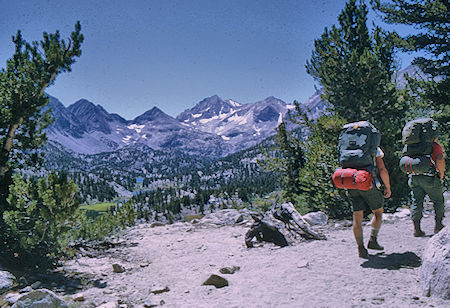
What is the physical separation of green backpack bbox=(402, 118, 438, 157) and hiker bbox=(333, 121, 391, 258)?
167 cm

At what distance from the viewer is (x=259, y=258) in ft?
25.5

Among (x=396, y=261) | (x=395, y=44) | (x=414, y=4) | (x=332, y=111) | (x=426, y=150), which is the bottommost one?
(x=396, y=261)

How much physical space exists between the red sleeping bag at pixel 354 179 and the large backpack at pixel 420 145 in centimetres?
204

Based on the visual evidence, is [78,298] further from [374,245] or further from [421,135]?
[421,135]

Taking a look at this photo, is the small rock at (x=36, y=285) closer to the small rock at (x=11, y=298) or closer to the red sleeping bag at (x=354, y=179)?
the small rock at (x=11, y=298)

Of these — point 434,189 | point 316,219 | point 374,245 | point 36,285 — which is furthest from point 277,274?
point 316,219

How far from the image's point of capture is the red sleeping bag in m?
5.54

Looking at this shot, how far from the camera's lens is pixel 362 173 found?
5.62 meters

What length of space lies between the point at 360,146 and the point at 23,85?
29.4 ft

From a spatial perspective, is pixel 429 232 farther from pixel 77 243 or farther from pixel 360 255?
pixel 77 243

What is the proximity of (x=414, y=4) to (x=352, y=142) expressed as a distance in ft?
43.0

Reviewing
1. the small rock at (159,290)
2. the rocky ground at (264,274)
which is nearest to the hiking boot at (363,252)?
the rocky ground at (264,274)

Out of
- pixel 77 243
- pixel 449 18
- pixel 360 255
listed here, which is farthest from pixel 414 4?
pixel 77 243

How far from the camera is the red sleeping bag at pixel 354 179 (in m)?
5.54
